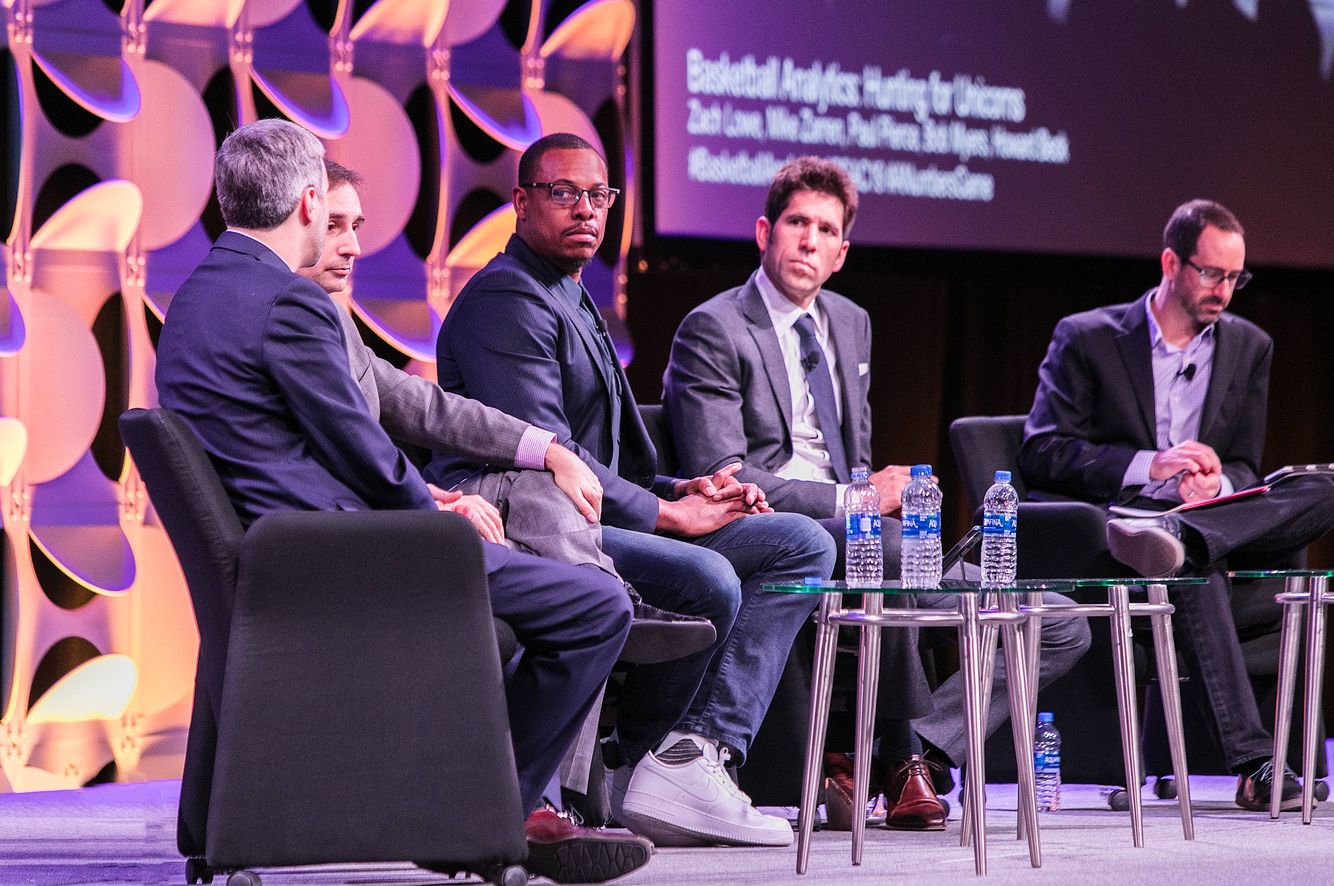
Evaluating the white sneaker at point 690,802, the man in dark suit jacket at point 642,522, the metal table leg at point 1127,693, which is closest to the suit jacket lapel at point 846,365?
the man in dark suit jacket at point 642,522

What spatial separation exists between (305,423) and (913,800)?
1727 mm

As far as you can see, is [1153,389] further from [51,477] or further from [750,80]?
[51,477]

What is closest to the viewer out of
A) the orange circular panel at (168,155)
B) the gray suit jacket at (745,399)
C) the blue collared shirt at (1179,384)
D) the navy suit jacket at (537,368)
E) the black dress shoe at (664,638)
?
the black dress shoe at (664,638)

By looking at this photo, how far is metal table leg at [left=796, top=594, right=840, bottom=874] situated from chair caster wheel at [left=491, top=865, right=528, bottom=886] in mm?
592

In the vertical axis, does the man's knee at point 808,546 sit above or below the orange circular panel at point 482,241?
below

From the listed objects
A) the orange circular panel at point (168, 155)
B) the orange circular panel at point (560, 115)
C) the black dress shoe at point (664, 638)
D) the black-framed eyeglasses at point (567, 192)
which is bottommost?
the black dress shoe at point (664, 638)

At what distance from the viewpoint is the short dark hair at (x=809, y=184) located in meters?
4.18

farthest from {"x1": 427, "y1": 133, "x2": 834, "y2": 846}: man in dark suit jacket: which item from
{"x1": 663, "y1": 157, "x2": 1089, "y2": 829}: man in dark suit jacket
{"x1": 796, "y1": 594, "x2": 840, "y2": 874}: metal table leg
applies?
{"x1": 796, "y1": 594, "x2": 840, "y2": 874}: metal table leg

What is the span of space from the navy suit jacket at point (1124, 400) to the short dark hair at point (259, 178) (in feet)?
7.79

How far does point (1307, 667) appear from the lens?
384 centimetres

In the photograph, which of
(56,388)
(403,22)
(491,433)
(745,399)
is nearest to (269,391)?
(491,433)

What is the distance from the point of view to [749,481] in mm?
3918

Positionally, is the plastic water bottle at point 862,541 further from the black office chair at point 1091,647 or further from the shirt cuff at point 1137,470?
the shirt cuff at point 1137,470

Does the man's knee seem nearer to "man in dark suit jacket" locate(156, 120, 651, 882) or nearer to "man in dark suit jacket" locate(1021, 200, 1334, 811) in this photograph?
A: "man in dark suit jacket" locate(156, 120, 651, 882)
